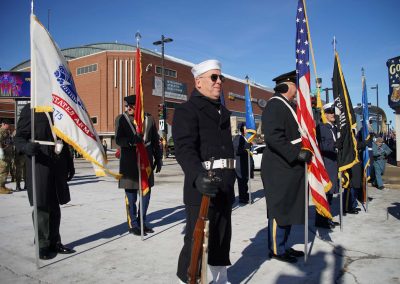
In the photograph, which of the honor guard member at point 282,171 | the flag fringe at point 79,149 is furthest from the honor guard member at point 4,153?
the honor guard member at point 282,171

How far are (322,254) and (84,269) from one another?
2827 mm

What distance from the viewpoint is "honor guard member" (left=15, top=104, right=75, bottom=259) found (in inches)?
160

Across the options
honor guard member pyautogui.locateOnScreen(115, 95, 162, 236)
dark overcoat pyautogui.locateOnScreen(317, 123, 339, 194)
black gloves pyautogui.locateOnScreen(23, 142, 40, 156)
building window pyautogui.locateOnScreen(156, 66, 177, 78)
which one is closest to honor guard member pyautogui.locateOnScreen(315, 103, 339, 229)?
dark overcoat pyautogui.locateOnScreen(317, 123, 339, 194)

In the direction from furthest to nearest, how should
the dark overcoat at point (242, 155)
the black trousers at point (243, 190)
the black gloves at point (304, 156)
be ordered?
the dark overcoat at point (242, 155) < the black trousers at point (243, 190) < the black gloves at point (304, 156)

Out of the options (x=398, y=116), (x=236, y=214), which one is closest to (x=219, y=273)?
(x=236, y=214)

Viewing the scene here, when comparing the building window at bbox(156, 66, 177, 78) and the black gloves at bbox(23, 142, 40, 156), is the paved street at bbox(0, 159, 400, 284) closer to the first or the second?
the black gloves at bbox(23, 142, 40, 156)

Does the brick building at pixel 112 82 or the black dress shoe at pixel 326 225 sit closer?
A: the black dress shoe at pixel 326 225

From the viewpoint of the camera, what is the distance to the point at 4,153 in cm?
982

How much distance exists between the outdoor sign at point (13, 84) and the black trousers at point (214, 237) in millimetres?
29294

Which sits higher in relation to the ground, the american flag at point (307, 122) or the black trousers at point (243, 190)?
the american flag at point (307, 122)

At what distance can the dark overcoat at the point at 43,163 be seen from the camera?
4.05m

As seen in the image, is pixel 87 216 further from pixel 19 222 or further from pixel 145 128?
pixel 145 128

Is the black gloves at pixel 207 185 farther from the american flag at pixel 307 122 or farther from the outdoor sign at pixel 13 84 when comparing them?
the outdoor sign at pixel 13 84

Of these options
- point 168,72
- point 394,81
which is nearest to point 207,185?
point 394,81
